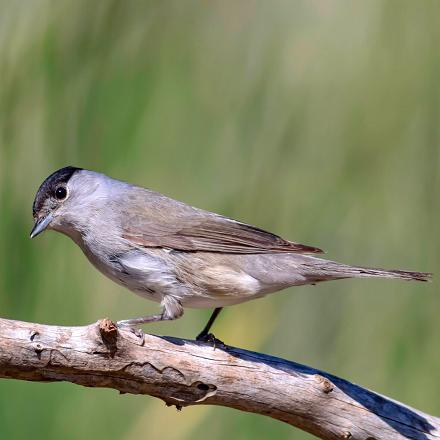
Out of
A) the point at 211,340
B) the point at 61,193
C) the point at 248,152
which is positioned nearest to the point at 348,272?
the point at 211,340

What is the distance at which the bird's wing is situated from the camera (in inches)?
130

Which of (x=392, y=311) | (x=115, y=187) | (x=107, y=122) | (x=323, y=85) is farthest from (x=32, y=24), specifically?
(x=392, y=311)

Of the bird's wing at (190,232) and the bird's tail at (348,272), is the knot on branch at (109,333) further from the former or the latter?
the bird's tail at (348,272)

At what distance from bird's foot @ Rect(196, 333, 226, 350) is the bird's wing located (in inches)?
13.8

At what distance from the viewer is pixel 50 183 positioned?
11.6ft

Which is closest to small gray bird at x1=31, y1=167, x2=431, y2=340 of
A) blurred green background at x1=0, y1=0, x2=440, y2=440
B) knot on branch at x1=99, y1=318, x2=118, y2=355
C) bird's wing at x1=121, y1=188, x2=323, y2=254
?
bird's wing at x1=121, y1=188, x2=323, y2=254

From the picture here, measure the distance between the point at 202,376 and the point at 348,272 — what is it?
0.68 metres

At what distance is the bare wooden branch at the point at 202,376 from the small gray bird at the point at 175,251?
346 millimetres

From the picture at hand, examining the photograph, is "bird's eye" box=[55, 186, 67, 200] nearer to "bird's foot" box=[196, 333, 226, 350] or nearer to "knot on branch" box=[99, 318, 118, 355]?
"bird's foot" box=[196, 333, 226, 350]

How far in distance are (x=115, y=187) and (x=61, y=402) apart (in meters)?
0.96

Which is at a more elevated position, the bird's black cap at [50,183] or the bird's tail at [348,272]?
the bird's black cap at [50,183]

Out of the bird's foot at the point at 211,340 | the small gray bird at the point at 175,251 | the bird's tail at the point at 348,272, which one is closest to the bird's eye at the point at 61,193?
the small gray bird at the point at 175,251

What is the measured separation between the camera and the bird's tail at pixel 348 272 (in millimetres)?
2926

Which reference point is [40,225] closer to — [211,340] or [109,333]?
[211,340]
